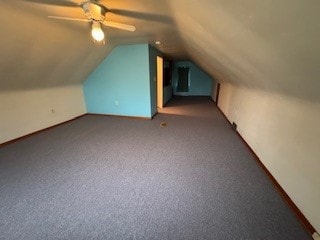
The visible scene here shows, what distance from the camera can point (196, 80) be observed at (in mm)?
8633

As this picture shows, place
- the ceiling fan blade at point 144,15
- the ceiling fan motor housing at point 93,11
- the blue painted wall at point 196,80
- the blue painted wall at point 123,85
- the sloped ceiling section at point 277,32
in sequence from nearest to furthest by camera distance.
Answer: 1. the sloped ceiling section at point 277,32
2. the ceiling fan motor housing at point 93,11
3. the ceiling fan blade at point 144,15
4. the blue painted wall at point 123,85
5. the blue painted wall at point 196,80

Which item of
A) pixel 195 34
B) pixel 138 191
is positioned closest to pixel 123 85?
pixel 195 34

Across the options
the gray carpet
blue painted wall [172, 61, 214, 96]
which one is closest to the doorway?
blue painted wall [172, 61, 214, 96]

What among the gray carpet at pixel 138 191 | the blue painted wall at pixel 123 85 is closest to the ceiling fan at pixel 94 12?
the gray carpet at pixel 138 191

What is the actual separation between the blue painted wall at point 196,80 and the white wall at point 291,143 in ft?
19.9

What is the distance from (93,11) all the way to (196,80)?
7.37 meters

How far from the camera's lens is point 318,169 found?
1.33m

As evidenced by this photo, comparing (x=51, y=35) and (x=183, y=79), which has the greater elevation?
(x=51, y=35)

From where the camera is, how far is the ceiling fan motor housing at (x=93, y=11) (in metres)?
1.72

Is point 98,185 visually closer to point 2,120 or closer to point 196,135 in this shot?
point 196,135

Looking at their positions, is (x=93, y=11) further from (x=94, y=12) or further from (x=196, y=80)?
(x=196, y=80)

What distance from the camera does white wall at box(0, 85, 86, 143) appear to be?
3.00 meters

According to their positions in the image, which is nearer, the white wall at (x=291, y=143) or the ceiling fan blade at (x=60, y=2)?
the white wall at (x=291, y=143)

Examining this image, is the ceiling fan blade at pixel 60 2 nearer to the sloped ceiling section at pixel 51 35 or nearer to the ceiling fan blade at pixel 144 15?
the sloped ceiling section at pixel 51 35
